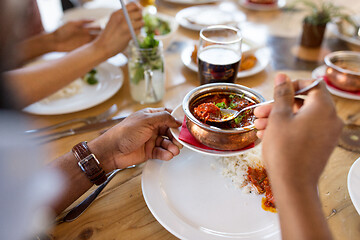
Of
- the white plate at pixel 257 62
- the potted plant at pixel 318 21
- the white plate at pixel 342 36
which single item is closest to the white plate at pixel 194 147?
the white plate at pixel 257 62

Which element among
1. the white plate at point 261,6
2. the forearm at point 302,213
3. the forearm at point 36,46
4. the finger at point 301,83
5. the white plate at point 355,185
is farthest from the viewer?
the white plate at point 261,6

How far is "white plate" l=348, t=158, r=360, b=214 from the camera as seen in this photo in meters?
0.95

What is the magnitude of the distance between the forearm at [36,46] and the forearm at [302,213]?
1774 millimetres

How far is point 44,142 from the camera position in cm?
126

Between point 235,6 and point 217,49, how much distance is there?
1521 millimetres

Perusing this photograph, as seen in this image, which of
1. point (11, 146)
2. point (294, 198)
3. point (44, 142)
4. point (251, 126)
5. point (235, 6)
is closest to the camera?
point (294, 198)

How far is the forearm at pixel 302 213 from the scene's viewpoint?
26.4 inches

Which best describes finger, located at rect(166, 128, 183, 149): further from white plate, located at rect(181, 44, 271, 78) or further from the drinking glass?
white plate, located at rect(181, 44, 271, 78)

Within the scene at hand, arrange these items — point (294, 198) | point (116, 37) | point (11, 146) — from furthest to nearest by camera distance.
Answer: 1. point (116, 37)
2. point (11, 146)
3. point (294, 198)

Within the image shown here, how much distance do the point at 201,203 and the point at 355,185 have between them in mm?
531

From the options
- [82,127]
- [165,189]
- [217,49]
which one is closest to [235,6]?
[217,49]

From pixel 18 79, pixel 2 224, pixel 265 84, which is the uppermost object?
pixel 18 79

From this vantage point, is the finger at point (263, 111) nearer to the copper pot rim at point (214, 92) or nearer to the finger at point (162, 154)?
the copper pot rim at point (214, 92)

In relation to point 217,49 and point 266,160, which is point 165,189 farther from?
point 217,49
